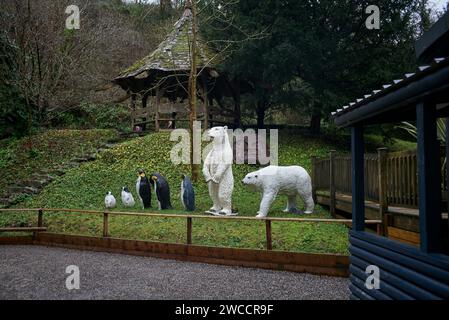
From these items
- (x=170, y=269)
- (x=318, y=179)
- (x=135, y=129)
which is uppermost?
(x=135, y=129)

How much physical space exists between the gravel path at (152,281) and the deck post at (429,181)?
92.9 inches

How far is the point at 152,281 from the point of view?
6.43 meters

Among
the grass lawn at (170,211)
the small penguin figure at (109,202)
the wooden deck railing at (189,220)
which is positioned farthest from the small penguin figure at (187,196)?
the small penguin figure at (109,202)

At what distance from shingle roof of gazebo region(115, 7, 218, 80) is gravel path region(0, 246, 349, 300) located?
10.6 metres

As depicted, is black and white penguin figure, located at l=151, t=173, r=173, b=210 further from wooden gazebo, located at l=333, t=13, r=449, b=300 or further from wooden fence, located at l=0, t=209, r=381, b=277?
wooden gazebo, located at l=333, t=13, r=449, b=300

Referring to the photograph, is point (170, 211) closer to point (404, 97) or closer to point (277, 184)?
point (277, 184)

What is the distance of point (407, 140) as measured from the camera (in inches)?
862

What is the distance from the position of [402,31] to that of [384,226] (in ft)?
43.3

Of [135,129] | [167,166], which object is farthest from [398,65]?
[135,129]

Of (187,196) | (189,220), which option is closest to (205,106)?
(187,196)

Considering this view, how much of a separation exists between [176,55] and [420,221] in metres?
15.9

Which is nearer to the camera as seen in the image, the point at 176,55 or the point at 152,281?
the point at 152,281

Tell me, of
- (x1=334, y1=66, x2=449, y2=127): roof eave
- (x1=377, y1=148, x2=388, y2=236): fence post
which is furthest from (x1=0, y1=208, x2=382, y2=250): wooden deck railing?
(x1=334, y1=66, x2=449, y2=127): roof eave
